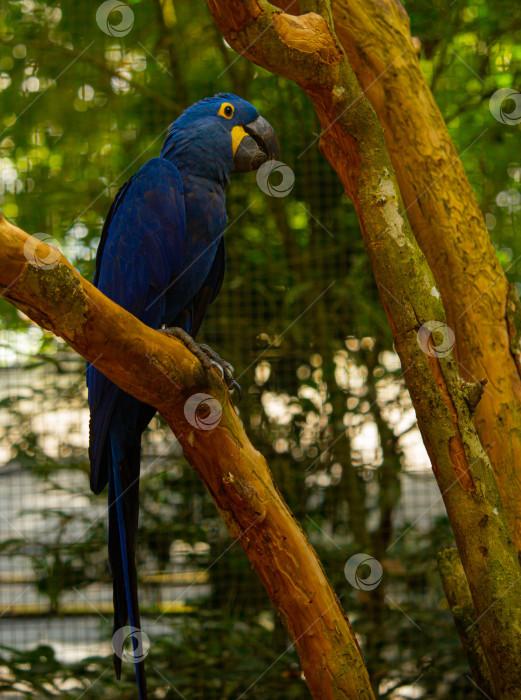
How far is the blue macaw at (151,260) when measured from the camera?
1.07m

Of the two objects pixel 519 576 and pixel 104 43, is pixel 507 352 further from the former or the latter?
pixel 104 43

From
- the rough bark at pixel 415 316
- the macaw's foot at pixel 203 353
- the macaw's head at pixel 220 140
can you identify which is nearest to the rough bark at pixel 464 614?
the rough bark at pixel 415 316

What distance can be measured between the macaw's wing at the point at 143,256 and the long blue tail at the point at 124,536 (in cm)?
3

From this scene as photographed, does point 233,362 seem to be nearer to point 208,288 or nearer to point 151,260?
point 208,288

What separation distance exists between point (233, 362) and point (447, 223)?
0.92m

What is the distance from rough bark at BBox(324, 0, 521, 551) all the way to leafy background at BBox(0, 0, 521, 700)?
73 centimetres

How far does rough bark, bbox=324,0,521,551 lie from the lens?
1.11m

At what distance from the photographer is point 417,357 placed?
2.87 feet

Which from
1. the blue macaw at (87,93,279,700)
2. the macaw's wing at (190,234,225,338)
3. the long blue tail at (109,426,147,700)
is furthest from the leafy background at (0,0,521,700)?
the long blue tail at (109,426,147,700)

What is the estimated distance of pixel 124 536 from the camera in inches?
41.3

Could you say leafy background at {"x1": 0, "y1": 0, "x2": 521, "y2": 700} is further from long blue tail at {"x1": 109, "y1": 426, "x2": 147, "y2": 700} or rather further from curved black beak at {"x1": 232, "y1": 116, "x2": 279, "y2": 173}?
long blue tail at {"x1": 109, "y1": 426, "x2": 147, "y2": 700}

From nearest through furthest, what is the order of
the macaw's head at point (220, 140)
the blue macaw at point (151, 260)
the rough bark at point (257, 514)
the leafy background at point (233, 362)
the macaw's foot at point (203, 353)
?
the rough bark at point (257, 514) → the macaw's foot at point (203, 353) → the blue macaw at point (151, 260) → the macaw's head at point (220, 140) → the leafy background at point (233, 362)

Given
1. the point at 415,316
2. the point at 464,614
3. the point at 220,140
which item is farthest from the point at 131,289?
the point at 464,614

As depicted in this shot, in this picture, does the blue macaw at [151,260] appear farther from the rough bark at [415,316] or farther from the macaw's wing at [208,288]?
the rough bark at [415,316]
